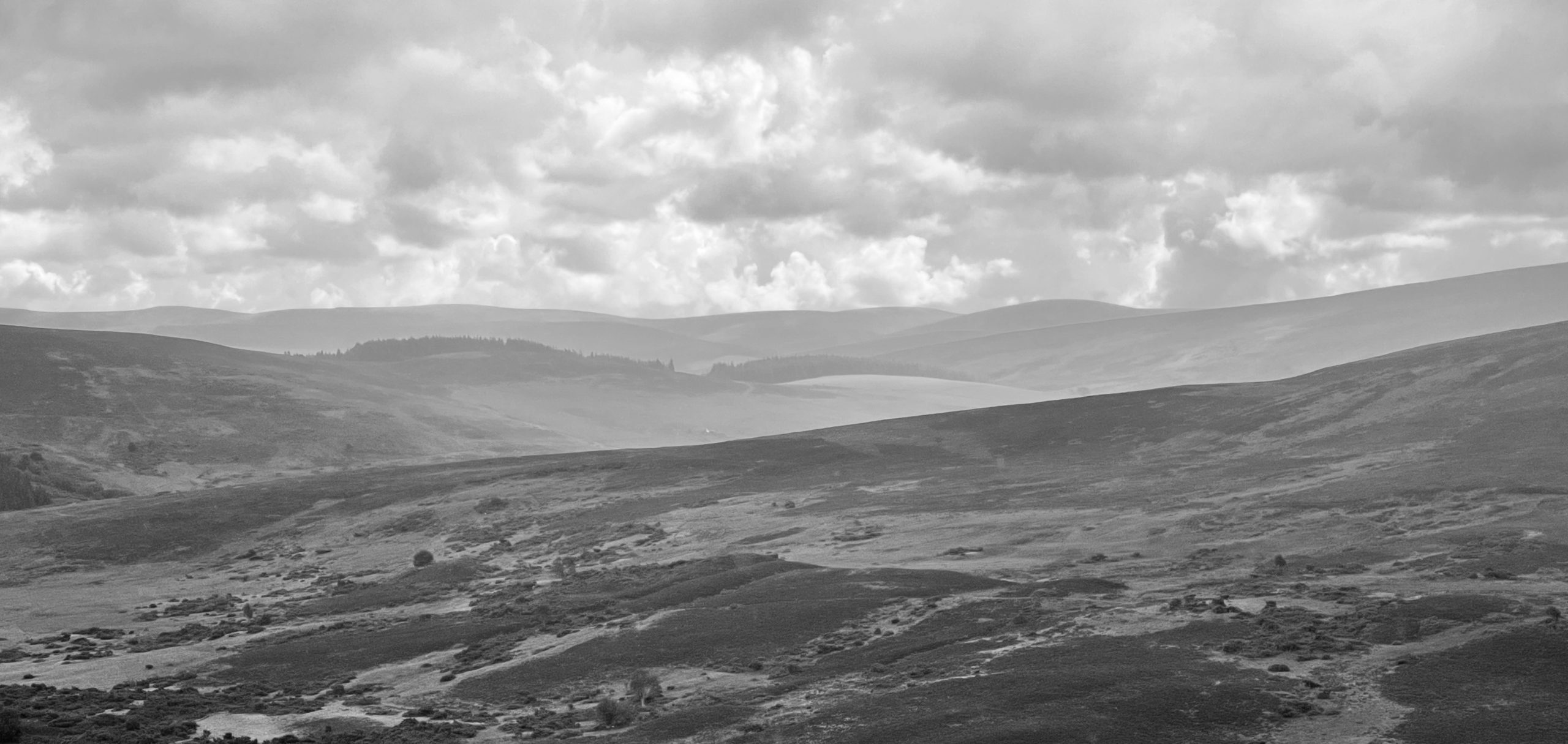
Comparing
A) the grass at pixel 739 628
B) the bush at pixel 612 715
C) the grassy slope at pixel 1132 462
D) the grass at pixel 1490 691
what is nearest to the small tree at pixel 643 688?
the bush at pixel 612 715

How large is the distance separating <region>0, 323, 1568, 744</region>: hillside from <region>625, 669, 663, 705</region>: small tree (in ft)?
4.20

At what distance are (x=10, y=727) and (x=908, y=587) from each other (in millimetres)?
46260

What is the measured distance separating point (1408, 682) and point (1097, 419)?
457 feet

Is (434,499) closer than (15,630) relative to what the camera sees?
No

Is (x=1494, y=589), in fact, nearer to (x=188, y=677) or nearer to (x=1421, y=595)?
(x=1421, y=595)

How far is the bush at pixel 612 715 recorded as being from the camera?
51.8 meters

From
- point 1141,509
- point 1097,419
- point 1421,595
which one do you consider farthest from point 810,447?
point 1421,595

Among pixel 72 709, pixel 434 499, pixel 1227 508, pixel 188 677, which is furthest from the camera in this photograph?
pixel 434 499

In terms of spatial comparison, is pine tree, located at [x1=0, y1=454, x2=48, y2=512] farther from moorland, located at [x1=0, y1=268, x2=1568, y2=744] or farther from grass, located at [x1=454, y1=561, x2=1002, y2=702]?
grass, located at [x1=454, y1=561, x2=1002, y2=702]

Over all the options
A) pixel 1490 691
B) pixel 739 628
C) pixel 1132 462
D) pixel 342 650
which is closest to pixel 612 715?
pixel 739 628

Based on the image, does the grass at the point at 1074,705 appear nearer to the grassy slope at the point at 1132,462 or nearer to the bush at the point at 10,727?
the bush at the point at 10,727

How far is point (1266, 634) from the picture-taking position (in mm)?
58000

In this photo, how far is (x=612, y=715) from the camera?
171 ft

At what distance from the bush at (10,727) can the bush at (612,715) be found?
21827mm
